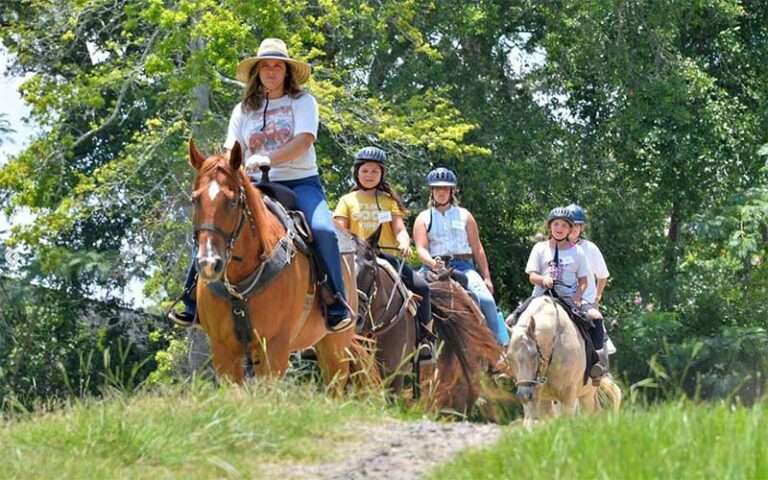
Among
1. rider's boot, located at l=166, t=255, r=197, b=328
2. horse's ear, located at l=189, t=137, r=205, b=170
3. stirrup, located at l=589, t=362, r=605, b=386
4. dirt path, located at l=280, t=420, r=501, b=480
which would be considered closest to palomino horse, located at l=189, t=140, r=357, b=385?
horse's ear, located at l=189, t=137, r=205, b=170

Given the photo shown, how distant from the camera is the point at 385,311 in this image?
13727 mm

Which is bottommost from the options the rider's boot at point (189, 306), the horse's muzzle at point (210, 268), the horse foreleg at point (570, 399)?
the horse foreleg at point (570, 399)

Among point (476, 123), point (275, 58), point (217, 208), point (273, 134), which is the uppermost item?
point (476, 123)

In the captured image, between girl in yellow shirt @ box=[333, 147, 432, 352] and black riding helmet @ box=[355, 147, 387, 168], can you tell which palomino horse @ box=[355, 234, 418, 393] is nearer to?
girl in yellow shirt @ box=[333, 147, 432, 352]

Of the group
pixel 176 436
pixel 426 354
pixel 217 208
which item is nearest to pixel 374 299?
pixel 426 354

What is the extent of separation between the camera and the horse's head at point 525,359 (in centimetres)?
1505

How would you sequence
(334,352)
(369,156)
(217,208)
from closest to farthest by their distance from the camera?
(217,208) < (334,352) < (369,156)

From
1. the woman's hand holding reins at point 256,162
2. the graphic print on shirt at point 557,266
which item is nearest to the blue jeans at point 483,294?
the graphic print on shirt at point 557,266

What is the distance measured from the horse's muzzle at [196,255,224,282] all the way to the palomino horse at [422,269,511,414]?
490cm

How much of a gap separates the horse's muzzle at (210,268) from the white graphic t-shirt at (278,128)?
4.39ft

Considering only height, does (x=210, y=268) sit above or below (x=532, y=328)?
above

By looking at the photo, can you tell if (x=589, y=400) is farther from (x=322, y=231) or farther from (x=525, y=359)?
(x=322, y=231)

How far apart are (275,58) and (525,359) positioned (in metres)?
4.57

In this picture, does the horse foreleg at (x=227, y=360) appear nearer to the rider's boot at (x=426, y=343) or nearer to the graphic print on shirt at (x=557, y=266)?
the rider's boot at (x=426, y=343)
